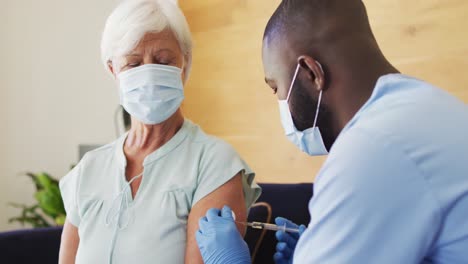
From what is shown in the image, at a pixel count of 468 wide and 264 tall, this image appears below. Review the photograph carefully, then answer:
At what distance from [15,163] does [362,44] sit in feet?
7.64

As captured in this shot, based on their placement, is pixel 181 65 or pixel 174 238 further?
pixel 181 65

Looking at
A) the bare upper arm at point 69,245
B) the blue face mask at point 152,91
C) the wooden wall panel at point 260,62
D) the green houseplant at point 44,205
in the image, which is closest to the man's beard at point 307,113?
the blue face mask at point 152,91

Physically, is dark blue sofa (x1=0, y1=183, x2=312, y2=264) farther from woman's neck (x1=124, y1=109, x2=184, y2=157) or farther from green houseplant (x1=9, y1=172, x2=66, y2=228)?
green houseplant (x1=9, y1=172, x2=66, y2=228)

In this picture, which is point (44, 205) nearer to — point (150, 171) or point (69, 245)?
point (69, 245)

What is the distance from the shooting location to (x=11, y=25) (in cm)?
286

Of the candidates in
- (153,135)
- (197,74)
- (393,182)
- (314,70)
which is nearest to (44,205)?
(197,74)

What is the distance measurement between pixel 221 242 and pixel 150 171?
334mm

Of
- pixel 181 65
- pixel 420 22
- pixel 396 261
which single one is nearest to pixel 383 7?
pixel 420 22

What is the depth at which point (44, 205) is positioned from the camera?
8.75 ft

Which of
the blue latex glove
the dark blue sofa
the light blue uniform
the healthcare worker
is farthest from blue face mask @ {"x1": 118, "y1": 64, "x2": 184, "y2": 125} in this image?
the light blue uniform

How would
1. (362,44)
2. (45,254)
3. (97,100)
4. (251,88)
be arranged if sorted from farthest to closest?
(97,100), (251,88), (45,254), (362,44)

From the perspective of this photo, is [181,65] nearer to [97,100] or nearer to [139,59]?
[139,59]

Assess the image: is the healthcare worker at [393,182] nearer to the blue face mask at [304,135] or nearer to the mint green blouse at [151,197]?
the blue face mask at [304,135]

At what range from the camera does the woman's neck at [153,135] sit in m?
1.48
